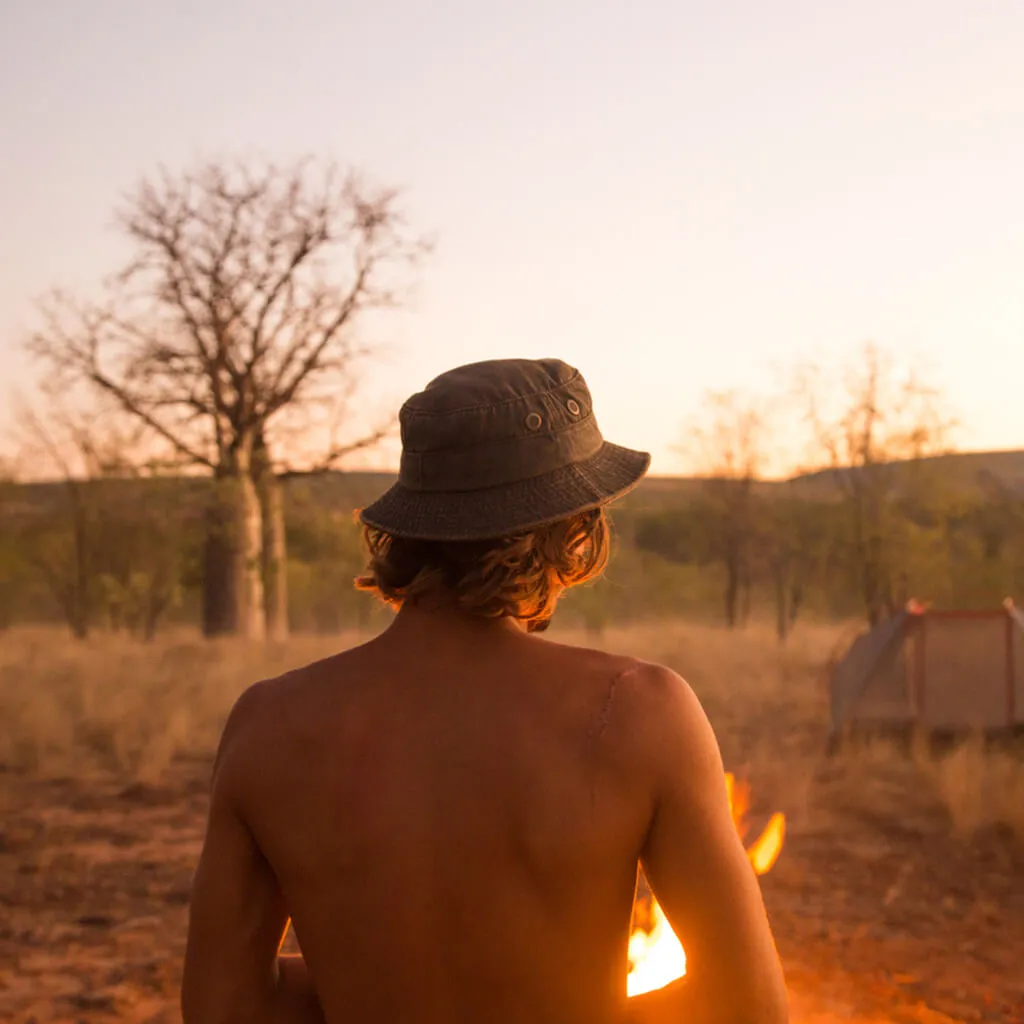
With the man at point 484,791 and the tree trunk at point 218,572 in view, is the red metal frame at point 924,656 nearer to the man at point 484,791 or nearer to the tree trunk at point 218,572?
the man at point 484,791

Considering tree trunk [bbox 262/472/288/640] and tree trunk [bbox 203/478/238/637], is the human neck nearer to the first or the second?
tree trunk [bbox 262/472/288/640]

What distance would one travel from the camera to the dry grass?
7.80m

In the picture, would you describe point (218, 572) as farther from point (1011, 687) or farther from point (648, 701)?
point (648, 701)

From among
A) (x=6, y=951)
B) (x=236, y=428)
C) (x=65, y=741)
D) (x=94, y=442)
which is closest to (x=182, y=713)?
(x=65, y=741)

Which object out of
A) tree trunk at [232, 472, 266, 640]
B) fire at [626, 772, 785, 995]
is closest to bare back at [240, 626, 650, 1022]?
fire at [626, 772, 785, 995]

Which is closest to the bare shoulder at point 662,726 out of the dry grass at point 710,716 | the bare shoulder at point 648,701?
the bare shoulder at point 648,701

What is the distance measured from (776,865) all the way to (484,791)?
5.74 metres

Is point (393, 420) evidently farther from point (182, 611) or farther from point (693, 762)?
point (182, 611)

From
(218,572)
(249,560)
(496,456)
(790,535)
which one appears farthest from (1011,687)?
(790,535)

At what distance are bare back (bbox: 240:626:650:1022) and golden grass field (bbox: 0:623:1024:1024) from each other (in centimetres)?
349

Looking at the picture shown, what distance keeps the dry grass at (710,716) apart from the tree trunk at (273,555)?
2.24m

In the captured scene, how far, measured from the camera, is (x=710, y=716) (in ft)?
36.2

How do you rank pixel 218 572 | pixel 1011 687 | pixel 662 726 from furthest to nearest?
pixel 218 572, pixel 1011 687, pixel 662 726

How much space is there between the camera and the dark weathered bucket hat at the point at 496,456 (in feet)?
4.69
